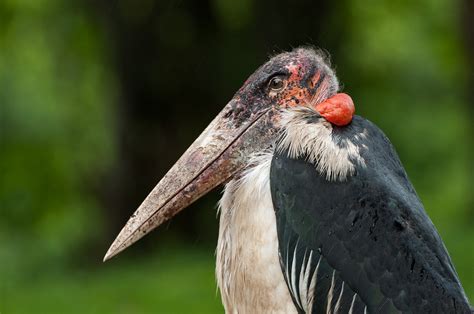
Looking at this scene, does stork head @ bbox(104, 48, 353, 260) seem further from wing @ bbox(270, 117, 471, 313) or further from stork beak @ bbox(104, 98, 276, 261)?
wing @ bbox(270, 117, 471, 313)

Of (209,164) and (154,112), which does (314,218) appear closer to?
(209,164)

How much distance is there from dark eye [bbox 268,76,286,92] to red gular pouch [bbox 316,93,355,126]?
0.34 m

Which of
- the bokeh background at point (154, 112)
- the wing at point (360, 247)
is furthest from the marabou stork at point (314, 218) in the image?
the bokeh background at point (154, 112)

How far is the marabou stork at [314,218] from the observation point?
4.43 meters

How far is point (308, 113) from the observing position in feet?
15.8

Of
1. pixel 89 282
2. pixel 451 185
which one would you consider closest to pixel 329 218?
pixel 89 282

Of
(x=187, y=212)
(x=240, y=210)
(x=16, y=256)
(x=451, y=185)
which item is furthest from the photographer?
(x=451, y=185)

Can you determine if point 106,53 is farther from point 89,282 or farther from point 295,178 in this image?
point 295,178

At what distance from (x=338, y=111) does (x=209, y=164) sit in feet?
2.18

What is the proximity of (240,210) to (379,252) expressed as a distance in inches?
26.5

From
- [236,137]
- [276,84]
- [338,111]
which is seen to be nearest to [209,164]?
[236,137]

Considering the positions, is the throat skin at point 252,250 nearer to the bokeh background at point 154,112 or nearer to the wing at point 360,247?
the wing at point 360,247

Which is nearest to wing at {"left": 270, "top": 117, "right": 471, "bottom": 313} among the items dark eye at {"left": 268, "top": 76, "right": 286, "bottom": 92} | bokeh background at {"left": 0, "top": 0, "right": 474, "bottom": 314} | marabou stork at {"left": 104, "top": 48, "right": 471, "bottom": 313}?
marabou stork at {"left": 104, "top": 48, "right": 471, "bottom": 313}

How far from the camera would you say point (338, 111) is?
187 inches
